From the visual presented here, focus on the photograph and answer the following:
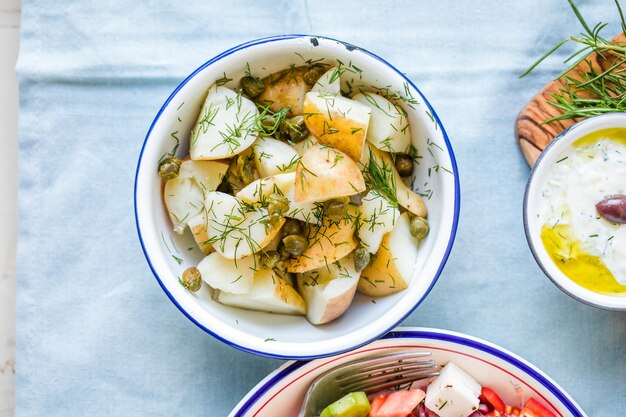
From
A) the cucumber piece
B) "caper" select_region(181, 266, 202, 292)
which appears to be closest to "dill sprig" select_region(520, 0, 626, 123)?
the cucumber piece

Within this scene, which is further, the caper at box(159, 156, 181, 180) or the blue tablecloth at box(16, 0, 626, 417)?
the blue tablecloth at box(16, 0, 626, 417)

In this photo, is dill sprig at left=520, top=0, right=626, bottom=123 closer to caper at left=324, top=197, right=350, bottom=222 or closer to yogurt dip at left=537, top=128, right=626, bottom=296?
yogurt dip at left=537, top=128, right=626, bottom=296

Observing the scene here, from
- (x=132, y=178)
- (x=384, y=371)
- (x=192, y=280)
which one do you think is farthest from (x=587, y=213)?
(x=132, y=178)

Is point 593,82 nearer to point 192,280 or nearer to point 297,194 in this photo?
point 297,194

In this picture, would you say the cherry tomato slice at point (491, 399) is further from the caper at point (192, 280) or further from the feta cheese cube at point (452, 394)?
the caper at point (192, 280)

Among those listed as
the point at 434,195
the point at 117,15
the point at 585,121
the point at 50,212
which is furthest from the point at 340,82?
the point at 50,212

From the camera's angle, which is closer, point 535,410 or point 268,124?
point 268,124

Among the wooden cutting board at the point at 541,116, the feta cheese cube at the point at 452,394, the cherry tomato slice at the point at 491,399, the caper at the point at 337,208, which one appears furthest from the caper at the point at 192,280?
the wooden cutting board at the point at 541,116
